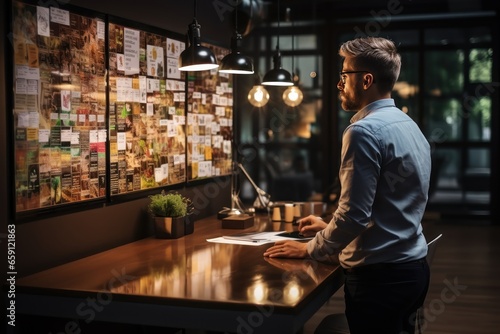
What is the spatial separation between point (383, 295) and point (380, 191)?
A: 39cm

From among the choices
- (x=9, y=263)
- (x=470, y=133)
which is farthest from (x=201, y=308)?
A: (x=470, y=133)

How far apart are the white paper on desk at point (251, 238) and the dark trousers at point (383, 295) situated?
A: 99cm

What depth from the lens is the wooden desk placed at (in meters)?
2.30

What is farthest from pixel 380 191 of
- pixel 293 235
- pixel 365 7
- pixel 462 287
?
pixel 365 7

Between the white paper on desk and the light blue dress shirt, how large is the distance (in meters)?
0.95

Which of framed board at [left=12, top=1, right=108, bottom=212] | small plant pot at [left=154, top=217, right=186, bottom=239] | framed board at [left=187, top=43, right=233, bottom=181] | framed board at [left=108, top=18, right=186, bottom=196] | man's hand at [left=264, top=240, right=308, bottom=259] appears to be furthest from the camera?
framed board at [left=187, top=43, right=233, bottom=181]

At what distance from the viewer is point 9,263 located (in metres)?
2.69

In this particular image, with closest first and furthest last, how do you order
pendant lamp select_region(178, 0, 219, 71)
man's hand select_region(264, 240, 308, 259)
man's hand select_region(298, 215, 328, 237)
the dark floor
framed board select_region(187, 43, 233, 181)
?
man's hand select_region(264, 240, 308, 259) → man's hand select_region(298, 215, 328, 237) → pendant lamp select_region(178, 0, 219, 71) → framed board select_region(187, 43, 233, 181) → the dark floor

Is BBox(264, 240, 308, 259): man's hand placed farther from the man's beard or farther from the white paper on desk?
the man's beard

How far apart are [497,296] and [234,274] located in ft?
13.3

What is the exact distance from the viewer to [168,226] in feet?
12.1

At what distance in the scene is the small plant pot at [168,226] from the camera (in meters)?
3.70

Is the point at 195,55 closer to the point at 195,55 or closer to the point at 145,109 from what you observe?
the point at 195,55

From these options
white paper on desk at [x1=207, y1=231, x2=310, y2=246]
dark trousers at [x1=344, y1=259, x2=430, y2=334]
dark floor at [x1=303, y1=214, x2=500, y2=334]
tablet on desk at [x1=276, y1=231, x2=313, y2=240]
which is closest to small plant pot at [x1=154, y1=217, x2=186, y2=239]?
white paper on desk at [x1=207, y1=231, x2=310, y2=246]
